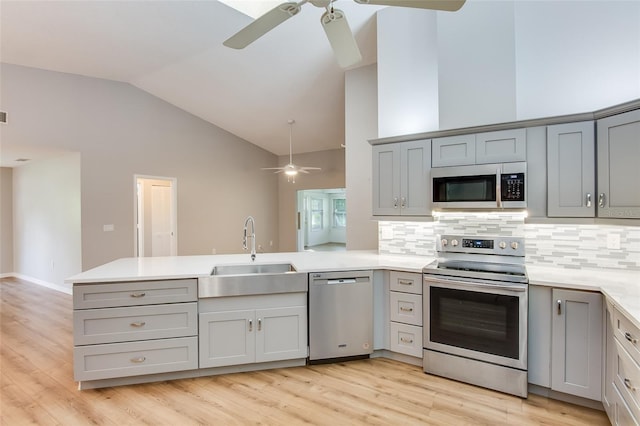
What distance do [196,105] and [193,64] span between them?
1.48 metres

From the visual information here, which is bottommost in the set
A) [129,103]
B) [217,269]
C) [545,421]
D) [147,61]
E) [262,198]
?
[545,421]

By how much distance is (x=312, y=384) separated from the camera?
8.56 feet

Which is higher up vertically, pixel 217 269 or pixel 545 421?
pixel 217 269

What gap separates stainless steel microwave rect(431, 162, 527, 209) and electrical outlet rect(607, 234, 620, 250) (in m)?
0.65

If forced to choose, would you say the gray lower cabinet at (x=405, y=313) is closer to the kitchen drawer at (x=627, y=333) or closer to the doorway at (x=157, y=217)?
the kitchen drawer at (x=627, y=333)

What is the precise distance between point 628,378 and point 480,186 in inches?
60.8

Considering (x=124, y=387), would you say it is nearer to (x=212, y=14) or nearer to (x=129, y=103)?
(x=212, y=14)

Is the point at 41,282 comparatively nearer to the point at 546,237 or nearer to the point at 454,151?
the point at 454,151

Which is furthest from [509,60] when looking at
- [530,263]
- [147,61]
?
[147,61]

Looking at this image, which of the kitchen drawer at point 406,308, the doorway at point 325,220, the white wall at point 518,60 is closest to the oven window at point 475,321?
the kitchen drawer at point 406,308

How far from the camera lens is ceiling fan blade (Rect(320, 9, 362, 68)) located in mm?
1902

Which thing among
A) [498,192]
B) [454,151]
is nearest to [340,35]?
[454,151]

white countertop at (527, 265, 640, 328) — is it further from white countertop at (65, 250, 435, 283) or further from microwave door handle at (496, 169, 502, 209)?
white countertop at (65, 250, 435, 283)

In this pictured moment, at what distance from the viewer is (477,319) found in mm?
2549
